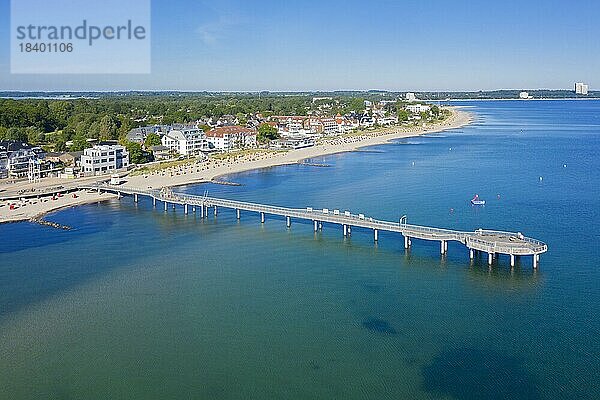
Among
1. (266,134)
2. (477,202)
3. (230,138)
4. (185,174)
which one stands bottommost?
(477,202)

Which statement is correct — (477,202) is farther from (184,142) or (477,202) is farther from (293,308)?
(184,142)

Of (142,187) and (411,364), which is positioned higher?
(142,187)

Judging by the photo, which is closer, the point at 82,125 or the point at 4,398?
the point at 4,398

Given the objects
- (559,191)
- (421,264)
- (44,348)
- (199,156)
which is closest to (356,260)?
(421,264)

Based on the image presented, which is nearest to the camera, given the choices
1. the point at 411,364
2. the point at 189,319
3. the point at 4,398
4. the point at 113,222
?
the point at 4,398

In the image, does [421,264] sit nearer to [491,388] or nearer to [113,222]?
[491,388]

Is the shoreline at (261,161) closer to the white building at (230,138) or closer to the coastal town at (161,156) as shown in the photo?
the coastal town at (161,156)

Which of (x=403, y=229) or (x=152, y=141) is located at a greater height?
(x=152, y=141)

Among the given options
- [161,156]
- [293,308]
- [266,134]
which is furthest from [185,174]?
[293,308]
